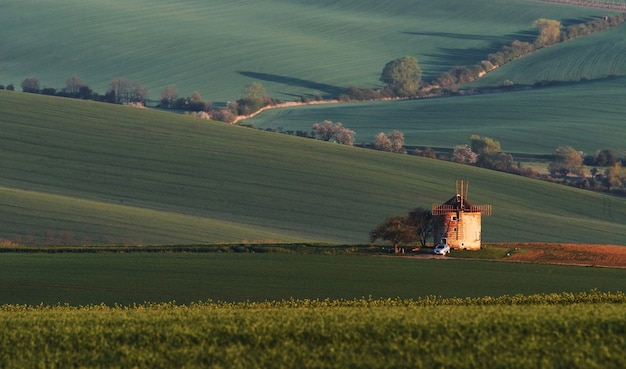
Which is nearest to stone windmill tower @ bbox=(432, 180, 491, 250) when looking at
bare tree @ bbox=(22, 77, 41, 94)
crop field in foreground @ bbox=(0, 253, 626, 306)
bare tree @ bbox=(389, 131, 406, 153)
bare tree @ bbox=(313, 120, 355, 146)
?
crop field in foreground @ bbox=(0, 253, 626, 306)

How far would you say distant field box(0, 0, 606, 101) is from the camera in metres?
152

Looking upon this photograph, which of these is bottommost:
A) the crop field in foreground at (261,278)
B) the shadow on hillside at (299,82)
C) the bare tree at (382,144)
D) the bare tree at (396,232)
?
the crop field in foreground at (261,278)

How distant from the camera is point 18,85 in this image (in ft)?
464

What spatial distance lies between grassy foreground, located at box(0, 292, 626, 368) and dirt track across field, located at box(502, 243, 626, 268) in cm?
2768

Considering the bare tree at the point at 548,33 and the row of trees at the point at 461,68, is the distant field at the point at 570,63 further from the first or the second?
the bare tree at the point at 548,33

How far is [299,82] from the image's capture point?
6029 inches

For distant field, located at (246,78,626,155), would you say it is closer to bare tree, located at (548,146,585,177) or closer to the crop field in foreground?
bare tree, located at (548,146,585,177)

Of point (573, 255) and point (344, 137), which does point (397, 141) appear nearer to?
point (344, 137)

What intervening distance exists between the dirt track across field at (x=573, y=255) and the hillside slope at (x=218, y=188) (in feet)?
51.5

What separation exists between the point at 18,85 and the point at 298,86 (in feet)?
104

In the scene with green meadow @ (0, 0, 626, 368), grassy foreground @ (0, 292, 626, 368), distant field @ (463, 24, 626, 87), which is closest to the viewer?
grassy foreground @ (0, 292, 626, 368)

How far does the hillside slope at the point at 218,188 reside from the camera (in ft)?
228

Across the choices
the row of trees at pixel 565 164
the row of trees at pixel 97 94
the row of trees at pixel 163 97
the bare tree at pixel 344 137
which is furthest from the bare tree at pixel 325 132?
the row of trees at pixel 97 94

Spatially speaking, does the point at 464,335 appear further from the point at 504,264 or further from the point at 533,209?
the point at 533,209
